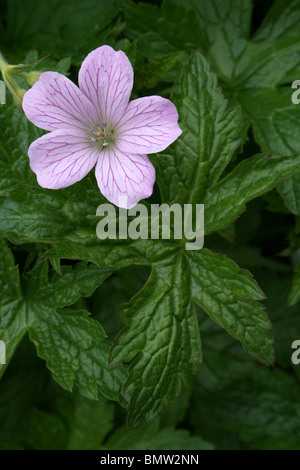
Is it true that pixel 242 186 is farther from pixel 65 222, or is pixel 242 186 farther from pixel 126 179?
pixel 65 222

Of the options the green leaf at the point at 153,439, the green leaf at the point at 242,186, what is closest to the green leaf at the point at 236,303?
the green leaf at the point at 242,186

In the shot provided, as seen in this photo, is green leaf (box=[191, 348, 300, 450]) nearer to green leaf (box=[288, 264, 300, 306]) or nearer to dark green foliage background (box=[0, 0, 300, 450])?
dark green foliage background (box=[0, 0, 300, 450])

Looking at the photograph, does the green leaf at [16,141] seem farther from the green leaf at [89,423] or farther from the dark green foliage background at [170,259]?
the green leaf at [89,423]

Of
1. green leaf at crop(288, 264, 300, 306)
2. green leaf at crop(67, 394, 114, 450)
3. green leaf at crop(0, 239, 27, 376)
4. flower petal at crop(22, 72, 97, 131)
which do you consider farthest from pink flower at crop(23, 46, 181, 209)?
green leaf at crop(67, 394, 114, 450)

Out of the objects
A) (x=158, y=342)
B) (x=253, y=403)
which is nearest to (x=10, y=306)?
(x=158, y=342)

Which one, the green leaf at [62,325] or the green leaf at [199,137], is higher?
the green leaf at [199,137]

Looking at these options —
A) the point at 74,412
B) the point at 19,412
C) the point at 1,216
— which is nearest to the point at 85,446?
the point at 74,412

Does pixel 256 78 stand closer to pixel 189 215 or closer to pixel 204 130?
pixel 204 130
